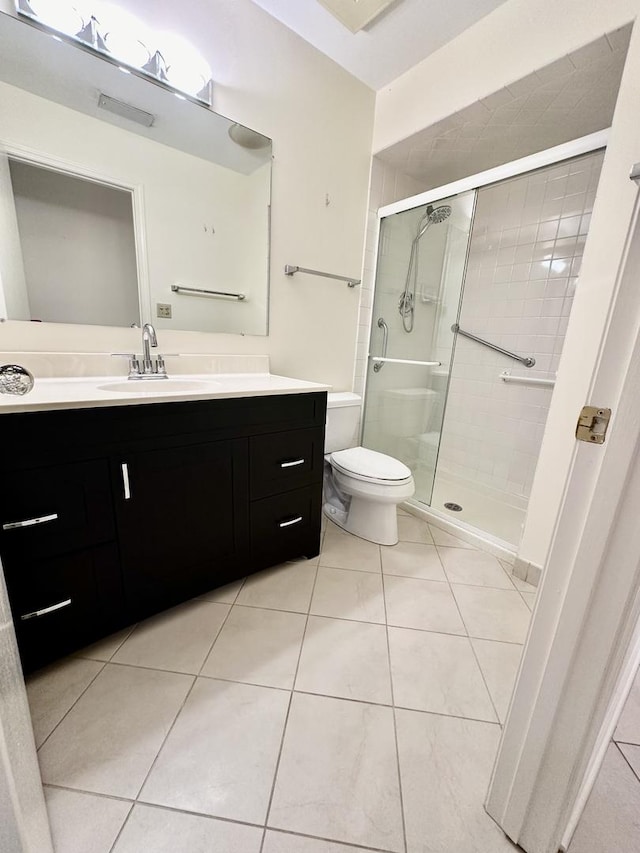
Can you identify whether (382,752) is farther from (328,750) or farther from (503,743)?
(503,743)

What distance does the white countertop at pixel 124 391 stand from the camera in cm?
87

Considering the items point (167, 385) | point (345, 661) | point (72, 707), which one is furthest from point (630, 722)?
point (167, 385)

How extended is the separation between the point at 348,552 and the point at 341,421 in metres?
0.69

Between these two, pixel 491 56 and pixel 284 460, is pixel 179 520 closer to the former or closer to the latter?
pixel 284 460

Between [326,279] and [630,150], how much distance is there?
1298mm

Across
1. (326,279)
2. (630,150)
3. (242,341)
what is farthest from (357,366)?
(630,150)

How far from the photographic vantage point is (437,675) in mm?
1102

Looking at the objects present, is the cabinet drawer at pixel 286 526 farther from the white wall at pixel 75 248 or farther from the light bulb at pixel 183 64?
the light bulb at pixel 183 64

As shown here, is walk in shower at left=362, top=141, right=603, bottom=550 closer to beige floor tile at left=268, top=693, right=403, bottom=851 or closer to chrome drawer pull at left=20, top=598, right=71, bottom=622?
beige floor tile at left=268, top=693, right=403, bottom=851

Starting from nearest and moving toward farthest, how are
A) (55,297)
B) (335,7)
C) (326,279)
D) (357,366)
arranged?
(55,297), (335,7), (326,279), (357,366)

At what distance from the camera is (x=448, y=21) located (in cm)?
149

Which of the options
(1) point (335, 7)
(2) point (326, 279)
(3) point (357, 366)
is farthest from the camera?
(3) point (357, 366)

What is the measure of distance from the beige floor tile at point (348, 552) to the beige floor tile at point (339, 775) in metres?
0.64

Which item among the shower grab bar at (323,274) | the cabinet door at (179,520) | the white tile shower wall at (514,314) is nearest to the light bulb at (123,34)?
the shower grab bar at (323,274)
